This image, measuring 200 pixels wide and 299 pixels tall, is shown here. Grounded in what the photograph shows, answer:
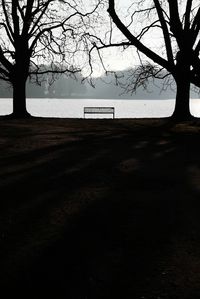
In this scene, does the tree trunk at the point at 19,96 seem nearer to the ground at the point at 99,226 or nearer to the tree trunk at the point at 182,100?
the tree trunk at the point at 182,100

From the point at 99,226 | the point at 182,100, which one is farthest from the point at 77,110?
the point at 99,226

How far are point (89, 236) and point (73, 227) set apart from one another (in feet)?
1.24

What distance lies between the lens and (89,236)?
15.7 ft

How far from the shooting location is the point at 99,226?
202 inches

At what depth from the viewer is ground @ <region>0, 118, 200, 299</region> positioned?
3.63 m

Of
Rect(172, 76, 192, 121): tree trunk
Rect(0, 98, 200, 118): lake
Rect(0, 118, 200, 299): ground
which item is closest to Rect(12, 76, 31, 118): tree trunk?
Rect(172, 76, 192, 121): tree trunk

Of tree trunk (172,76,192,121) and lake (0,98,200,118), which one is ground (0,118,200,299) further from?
lake (0,98,200,118)

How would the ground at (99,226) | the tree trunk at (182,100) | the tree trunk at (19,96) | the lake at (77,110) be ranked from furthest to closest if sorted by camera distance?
the lake at (77,110) → the tree trunk at (19,96) → the tree trunk at (182,100) → the ground at (99,226)

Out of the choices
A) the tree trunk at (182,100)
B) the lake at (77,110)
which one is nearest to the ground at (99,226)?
the tree trunk at (182,100)

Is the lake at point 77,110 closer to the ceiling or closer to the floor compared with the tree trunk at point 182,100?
closer to the floor

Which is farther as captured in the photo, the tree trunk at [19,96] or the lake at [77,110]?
the lake at [77,110]

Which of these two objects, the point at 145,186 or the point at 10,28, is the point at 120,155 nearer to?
the point at 145,186

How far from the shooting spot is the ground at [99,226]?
3.63 m

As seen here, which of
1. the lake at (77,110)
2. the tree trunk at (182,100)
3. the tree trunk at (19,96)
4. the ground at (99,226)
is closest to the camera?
the ground at (99,226)
